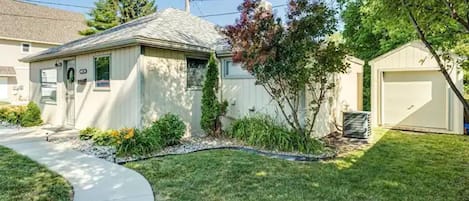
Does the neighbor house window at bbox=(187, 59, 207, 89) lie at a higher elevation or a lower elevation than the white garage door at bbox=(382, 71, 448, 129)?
higher

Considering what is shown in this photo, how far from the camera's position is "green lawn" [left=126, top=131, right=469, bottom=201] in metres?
4.21

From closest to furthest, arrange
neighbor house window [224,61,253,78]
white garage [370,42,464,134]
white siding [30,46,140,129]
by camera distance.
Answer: white siding [30,46,140,129]
neighbor house window [224,61,253,78]
white garage [370,42,464,134]

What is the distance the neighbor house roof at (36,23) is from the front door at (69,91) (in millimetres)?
17766

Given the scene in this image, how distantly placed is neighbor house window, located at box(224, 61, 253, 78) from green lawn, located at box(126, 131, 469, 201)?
2.88m

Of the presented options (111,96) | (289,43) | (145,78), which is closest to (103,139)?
(111,96)

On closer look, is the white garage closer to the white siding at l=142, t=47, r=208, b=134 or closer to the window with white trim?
the window with white trim

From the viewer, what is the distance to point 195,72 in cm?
941

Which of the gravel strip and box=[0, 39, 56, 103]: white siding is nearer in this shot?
the gravel strip

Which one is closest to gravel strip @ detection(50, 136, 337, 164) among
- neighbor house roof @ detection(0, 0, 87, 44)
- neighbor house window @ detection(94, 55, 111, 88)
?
neighbor house window @ detection(94, 55, 111, 88)

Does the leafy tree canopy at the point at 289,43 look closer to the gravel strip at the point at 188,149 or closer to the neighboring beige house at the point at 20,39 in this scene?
the gravel strip at the point at 188,149

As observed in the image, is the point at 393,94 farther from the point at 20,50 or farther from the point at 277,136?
the point at 20,50

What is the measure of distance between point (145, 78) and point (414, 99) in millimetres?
9667

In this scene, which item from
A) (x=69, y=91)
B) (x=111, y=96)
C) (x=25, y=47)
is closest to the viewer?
(x=111, y=96)

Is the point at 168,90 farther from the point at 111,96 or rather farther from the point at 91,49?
the point at 91,49
